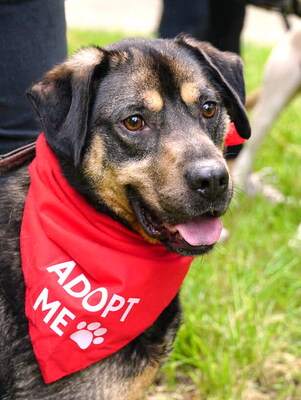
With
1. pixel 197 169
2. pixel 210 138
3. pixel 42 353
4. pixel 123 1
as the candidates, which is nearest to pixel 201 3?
pixel 210 138

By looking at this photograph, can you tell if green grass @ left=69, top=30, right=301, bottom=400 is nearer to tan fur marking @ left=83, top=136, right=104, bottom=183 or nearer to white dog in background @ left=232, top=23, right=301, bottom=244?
white dog in background @ left=232, top=23, right=301, bottom=244

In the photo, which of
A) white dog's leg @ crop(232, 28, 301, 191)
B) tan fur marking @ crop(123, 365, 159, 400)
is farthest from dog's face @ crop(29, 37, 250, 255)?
white dog's leg @ crop(232, 28, 301, 191)

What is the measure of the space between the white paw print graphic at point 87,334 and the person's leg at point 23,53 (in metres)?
1.18

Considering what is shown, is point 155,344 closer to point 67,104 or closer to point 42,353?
point 42,353

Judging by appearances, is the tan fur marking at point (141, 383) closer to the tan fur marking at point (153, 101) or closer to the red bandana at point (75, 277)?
the red bandana at point (75, 277)

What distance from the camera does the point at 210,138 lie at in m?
3.12

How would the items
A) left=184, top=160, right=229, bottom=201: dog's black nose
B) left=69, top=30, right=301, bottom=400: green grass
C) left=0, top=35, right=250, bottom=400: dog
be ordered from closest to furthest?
1. left=184, top=160, right=229, bottom=201: dog's black nose
2. left=0, top=35, right=250, bottom=400: dog
3. left=69, top=30, right=301, bottom=400: green grass

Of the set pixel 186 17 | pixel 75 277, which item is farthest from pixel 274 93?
pixel 75 277

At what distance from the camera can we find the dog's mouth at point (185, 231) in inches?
116

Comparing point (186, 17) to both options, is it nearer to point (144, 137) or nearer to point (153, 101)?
point (153, 101)

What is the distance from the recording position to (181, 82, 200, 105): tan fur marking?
3090mm

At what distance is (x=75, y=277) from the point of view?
9.96ft

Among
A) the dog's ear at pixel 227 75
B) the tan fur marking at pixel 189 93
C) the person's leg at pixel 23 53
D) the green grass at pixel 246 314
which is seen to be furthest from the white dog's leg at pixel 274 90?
the tan fur marking at pixel 189 93

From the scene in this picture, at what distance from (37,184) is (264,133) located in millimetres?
3080
